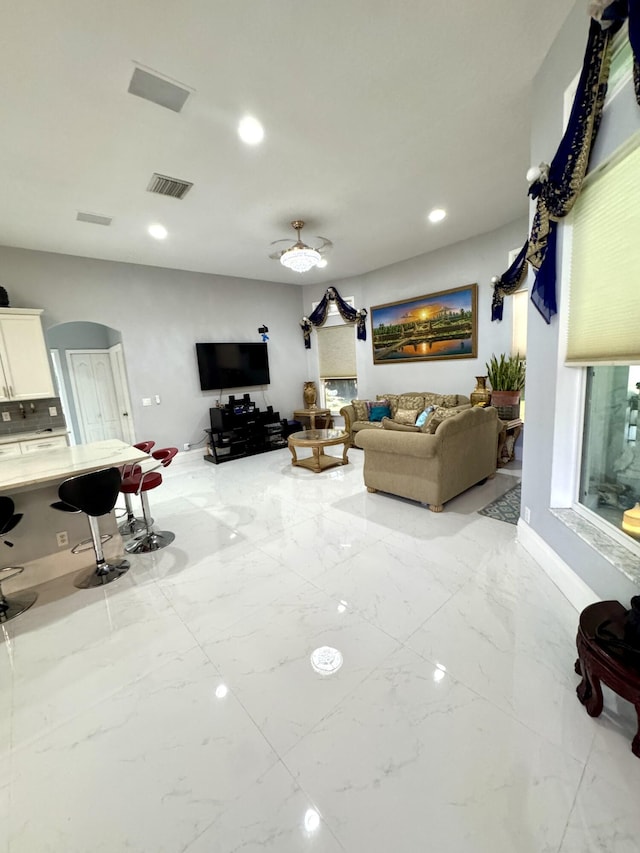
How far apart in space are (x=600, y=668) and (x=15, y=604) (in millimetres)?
3356

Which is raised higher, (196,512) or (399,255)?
(399,255)

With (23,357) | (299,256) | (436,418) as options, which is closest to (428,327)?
(436,418)

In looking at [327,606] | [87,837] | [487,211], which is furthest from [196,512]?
[487,211]

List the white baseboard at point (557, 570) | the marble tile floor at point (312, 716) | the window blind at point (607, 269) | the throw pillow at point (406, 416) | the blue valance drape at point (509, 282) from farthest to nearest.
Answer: the throw pillow at point (406, 416), the blue valance drape at point (509, 282), the white baseboard at point (557, 570), the window blind at point (607, 269), the marble tile floor at point (312, 716)

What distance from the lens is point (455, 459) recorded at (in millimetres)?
3428

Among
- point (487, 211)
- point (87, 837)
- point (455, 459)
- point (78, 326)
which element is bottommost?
point (87, 837)

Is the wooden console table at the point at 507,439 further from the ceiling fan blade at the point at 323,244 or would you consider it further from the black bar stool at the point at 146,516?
the black bar stool at the point at 146,516

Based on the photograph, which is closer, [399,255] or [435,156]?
[435,156]

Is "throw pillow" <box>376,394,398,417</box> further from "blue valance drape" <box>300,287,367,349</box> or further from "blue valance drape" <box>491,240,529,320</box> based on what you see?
"blue valance drape" <box>491,240,529,320</box>

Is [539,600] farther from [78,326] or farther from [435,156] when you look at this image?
[78,326]

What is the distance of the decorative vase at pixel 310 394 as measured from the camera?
741 centimetres

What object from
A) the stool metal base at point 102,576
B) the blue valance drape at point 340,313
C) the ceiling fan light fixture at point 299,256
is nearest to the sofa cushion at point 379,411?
the blue valance drape at point 340,313

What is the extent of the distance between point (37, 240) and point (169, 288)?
1753mm

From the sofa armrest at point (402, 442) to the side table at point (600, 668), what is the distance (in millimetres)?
1758
